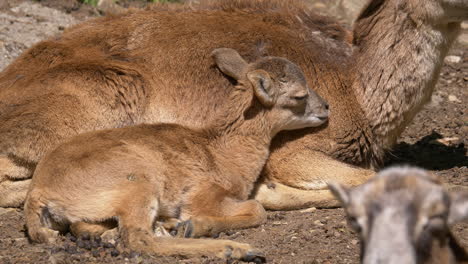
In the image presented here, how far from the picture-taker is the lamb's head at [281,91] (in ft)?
28.9

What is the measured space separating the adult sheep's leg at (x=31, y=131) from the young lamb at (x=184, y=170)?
844 millimetres

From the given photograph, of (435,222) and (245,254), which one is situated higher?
(435,222)

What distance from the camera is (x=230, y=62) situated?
9148 millimetres

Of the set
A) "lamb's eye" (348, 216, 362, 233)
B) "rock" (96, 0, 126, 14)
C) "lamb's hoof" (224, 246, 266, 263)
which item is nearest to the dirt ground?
"lamb's hoof" (224, 246, 266, 263)

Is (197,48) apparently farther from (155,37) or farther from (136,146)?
(136,146)

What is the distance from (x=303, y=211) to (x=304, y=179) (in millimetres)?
396

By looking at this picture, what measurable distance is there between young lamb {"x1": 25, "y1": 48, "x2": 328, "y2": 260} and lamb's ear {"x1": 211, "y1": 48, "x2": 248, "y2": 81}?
0.01 metres

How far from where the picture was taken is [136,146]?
7949mm

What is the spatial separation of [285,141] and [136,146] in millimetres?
2085

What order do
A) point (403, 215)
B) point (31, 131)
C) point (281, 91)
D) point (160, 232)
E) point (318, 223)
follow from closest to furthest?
point (403, 215)
point (160, 232)
point (318, 223)
point (31, 131)
point (281, 91)

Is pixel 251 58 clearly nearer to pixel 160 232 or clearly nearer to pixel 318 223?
pixel 318 223

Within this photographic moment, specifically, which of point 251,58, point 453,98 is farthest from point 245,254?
point 453,98

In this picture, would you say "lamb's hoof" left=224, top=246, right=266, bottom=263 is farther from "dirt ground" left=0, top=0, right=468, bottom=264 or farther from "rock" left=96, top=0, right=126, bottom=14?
"rock" left=96, top=0, right=126, bottom=14

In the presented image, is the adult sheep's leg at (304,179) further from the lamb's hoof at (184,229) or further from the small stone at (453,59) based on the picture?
the small stone at (453,59)
